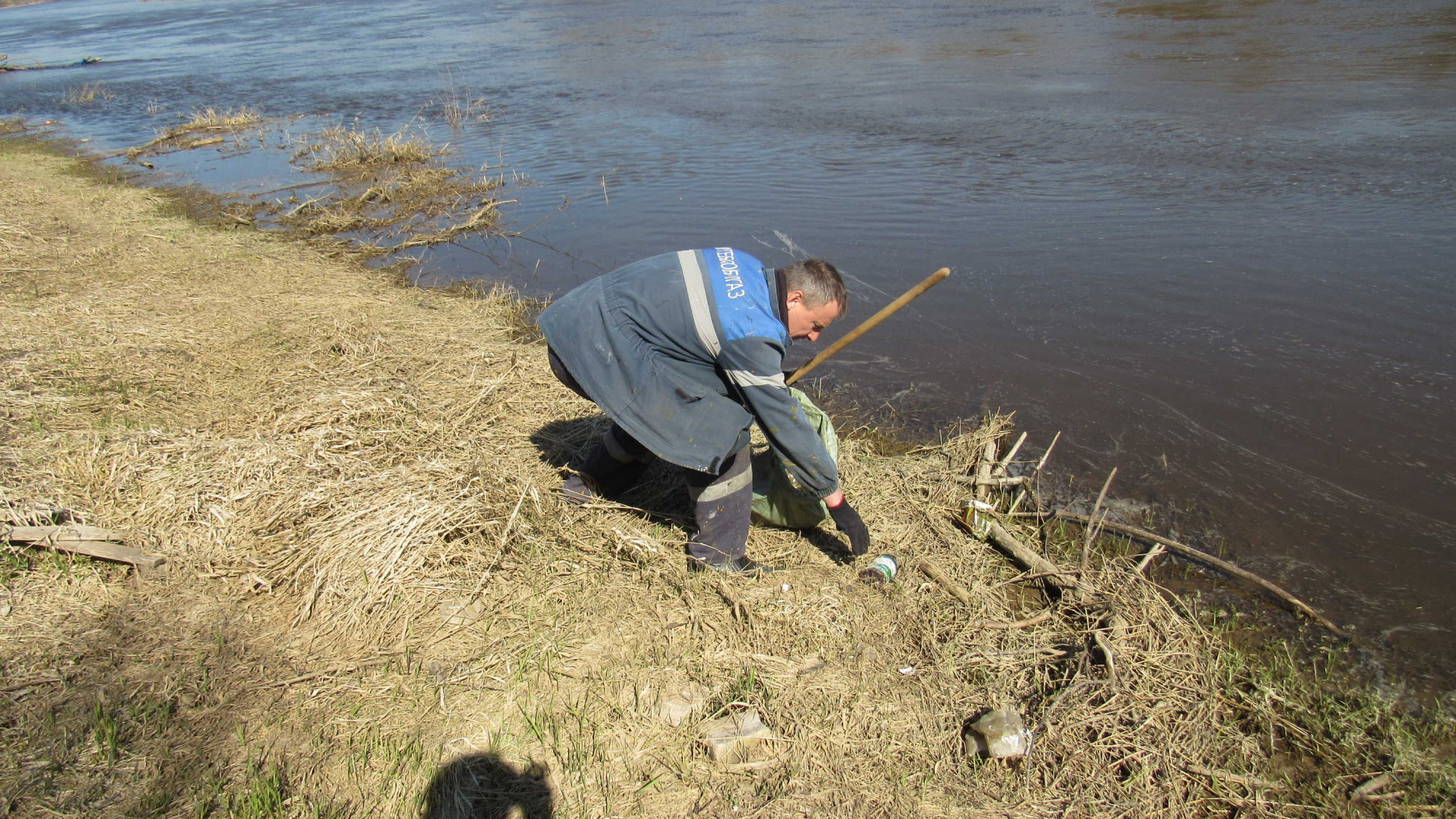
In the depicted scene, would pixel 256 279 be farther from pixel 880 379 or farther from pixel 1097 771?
pixel 1097 771

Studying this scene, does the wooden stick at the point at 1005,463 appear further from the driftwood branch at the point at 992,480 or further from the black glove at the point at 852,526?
the black glove at the point at 852,526

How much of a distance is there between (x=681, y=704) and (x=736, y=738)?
0.25 metres

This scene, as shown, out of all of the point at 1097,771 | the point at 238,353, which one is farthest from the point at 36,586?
the point at 1097,771

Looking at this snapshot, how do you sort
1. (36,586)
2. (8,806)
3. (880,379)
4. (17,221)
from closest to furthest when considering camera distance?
(8,806), (36,586), (880,379), (17,221)

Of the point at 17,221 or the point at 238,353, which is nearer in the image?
the point at 238,353

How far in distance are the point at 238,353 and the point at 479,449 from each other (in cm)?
226

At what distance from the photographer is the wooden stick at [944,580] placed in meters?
3.43

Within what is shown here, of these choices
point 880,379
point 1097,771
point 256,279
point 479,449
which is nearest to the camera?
point 1097,771

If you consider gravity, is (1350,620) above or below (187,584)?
below

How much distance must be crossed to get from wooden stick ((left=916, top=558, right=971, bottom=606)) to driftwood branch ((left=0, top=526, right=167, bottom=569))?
3.00 meters

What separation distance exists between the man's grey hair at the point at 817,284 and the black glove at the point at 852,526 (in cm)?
84

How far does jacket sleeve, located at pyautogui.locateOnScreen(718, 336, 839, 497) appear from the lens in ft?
9.43

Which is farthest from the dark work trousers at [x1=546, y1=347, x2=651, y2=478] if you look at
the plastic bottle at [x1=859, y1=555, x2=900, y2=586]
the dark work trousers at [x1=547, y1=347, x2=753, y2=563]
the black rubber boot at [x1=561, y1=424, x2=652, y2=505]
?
the plastic bottle at [x1=859, y1=555, x2=900, y2=586]

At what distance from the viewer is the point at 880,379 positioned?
18.8ft
